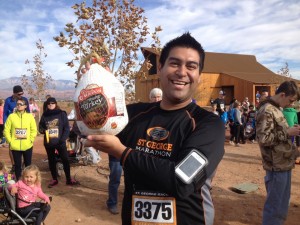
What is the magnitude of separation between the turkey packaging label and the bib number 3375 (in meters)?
0.47

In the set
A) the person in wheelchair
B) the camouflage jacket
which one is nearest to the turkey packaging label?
the camouflage jacket

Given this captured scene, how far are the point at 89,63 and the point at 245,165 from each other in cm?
810

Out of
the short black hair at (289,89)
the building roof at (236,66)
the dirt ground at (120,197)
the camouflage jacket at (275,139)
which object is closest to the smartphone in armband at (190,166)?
the camouflage jacket at (275,139)

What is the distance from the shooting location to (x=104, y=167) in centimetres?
839

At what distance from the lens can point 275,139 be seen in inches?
139

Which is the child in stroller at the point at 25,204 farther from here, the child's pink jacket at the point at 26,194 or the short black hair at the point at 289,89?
the short black hair at the point at 289,89

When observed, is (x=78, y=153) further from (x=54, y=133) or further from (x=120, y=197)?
(x=120, y=197)

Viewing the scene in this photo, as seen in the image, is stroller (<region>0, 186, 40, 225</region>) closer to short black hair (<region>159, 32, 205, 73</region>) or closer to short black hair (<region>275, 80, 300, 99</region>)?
short black hair (<region>159, 32, 205, 73</region>)

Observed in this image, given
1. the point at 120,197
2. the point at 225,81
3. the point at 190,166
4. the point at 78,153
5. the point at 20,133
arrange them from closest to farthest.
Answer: the point at 190,166
the point at 120,197
the point at 20,133
the point at 78,153
the point at 225,81

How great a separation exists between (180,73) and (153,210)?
34.4 inches

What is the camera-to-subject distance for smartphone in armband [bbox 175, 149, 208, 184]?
5.03 ft

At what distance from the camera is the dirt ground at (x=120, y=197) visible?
5.03 metres

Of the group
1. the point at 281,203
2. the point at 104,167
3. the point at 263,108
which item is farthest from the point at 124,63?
the point at 281,203

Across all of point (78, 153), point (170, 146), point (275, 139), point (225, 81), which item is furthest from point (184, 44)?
point (225, 81)
